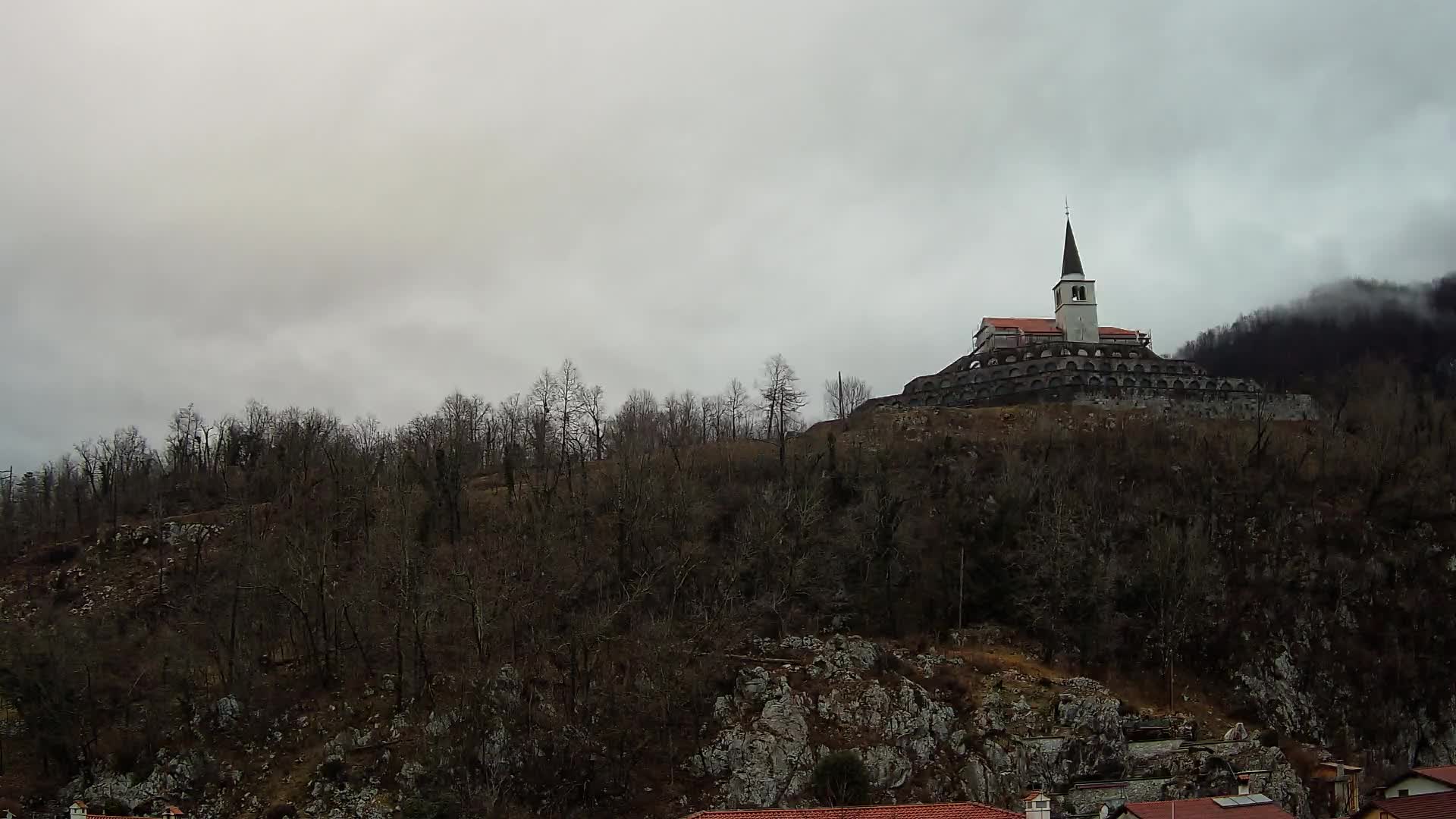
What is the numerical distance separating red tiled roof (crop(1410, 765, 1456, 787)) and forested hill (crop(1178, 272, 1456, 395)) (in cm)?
8226

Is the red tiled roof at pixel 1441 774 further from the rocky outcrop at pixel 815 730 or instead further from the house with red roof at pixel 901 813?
the house with red roof at pixel 901 813

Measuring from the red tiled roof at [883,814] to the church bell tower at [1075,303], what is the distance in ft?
246

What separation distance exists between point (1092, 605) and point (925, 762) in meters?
17.2

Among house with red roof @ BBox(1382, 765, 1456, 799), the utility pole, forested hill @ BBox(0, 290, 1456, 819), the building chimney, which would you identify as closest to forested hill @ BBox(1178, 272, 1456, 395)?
forested hill @ BBox(0, 290, 1456, 819)

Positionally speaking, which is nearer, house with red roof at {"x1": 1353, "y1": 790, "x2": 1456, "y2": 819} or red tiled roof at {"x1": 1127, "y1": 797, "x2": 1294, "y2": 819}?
red tiled roof at {"x1": 1127, "y1": 797, "x2": 1294, "y2": 819}

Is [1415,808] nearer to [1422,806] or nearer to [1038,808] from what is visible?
[1422,806]

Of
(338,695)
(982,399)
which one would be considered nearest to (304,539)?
(338,695)

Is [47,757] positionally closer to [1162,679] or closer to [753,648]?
[753,648]

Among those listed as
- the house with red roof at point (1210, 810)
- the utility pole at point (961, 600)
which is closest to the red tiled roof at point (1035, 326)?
the utility pole at point (961, 600)

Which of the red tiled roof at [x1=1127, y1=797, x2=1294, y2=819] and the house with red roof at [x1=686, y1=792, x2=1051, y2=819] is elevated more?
the house with red roof at [x1=686, y1=792, x2=1051, y2=819]

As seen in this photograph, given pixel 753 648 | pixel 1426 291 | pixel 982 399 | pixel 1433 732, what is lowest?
pixel 1433 732

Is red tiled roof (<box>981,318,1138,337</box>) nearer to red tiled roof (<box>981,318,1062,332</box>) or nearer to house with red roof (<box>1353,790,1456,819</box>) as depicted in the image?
red tiled roof (<box>981,318,1062,332</box>)

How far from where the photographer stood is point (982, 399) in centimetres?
8756

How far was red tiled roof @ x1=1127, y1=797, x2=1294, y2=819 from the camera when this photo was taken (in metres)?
27.8
